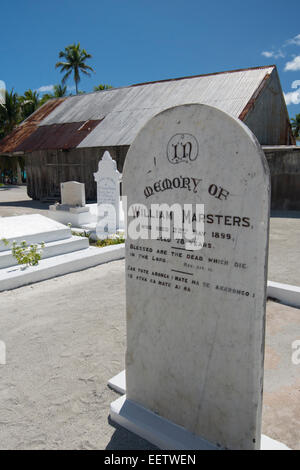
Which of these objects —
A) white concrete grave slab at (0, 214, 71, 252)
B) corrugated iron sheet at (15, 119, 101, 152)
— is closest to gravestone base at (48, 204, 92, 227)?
white concrete grave slab at (0, 214, 71, 252)

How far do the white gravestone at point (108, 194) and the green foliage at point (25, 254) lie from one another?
312 centimetres

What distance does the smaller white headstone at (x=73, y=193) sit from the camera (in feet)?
33.1

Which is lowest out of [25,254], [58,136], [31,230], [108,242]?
[108,242]

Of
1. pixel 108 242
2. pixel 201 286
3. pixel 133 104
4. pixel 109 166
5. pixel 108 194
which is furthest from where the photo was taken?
pixel 133 104

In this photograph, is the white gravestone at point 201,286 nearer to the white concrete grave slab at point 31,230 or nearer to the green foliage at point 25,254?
the green foliage at point 25,254

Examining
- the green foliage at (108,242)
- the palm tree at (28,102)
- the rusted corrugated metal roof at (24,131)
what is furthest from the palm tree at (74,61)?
the green foliage at (108,242)

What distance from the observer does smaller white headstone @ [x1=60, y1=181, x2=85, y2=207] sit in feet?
33.1

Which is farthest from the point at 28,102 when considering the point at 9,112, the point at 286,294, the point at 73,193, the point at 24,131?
the point at 286,294

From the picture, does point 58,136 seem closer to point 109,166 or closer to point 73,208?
point 73,208

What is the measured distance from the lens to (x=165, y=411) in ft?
8.41

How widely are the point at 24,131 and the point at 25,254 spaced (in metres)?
17.8

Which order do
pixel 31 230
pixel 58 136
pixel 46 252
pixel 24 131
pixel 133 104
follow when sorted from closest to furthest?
1. pixel 46 252
2. pixel 31 230
3. pixel 133 104
4. pixel 58 136
5. pixel 24 131

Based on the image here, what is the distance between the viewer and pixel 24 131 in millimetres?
21828

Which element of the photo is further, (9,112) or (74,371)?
(9,112)
